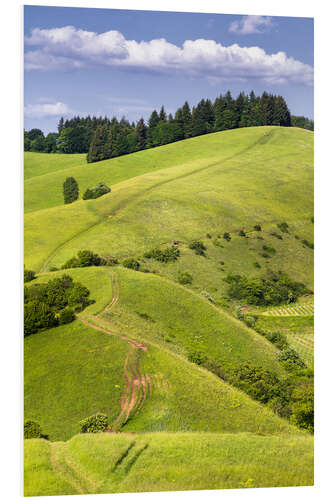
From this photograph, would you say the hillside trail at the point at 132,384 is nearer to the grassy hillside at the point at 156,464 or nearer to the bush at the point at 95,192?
the grassy hillside at the point at 156,464

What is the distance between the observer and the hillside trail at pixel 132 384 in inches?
697

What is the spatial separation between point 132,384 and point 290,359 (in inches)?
379

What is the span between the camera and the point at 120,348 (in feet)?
64.2

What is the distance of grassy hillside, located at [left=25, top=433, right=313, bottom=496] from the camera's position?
16047mm

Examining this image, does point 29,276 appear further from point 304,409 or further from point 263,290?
point 263,290

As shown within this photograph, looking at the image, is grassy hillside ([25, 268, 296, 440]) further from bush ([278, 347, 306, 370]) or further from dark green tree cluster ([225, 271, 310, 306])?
dark green tree cluster ([225, 271, 310, 306])

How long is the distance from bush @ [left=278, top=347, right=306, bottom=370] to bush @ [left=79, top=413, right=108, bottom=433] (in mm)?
10496

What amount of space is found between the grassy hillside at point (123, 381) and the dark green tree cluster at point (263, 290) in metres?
8.36

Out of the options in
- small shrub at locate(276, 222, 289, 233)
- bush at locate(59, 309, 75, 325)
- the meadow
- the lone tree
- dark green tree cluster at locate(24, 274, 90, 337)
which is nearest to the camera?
the meadow

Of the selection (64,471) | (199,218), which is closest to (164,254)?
(199,218)

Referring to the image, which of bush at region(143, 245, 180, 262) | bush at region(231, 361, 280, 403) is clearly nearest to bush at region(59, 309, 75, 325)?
bush at region(231, 361, 280, 403)

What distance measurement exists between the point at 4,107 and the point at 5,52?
2.08m
